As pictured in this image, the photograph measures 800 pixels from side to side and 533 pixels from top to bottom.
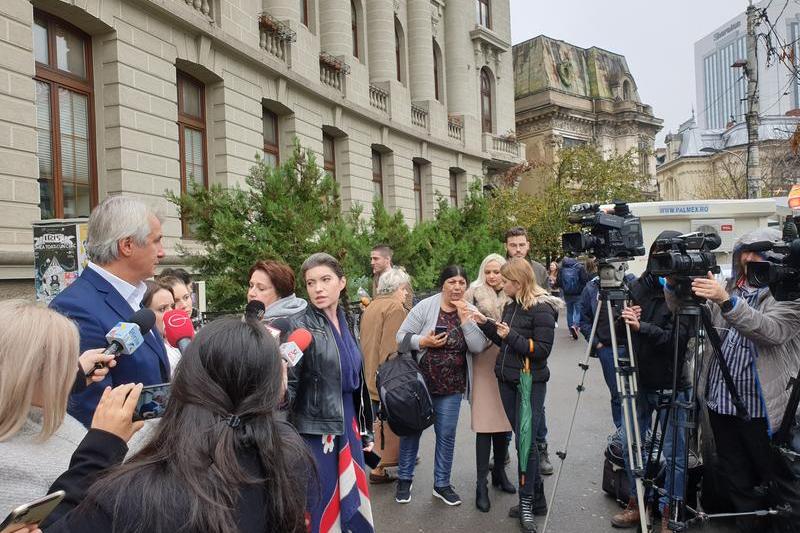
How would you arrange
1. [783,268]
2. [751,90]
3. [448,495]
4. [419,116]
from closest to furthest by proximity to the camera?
[783,268], [448,495], [751,90], [419,116]

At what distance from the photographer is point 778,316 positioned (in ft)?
12.0

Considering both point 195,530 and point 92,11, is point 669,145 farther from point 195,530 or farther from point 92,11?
point 195,530

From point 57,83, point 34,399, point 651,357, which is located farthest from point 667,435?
point 57,83

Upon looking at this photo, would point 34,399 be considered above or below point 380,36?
below

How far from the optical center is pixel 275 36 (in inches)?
595

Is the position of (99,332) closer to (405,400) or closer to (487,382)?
(405,400)

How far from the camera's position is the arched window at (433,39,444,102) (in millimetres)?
25188

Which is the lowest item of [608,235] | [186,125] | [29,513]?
[29,513]

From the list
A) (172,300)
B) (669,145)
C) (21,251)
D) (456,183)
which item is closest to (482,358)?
(172,300)

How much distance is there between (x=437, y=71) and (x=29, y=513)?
2595 centimetres

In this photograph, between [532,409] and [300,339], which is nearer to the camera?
[300,339]

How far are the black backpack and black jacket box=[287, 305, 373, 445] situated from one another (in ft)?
4.22

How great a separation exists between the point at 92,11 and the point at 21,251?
4.35m

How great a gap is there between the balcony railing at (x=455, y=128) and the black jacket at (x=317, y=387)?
883 inches
